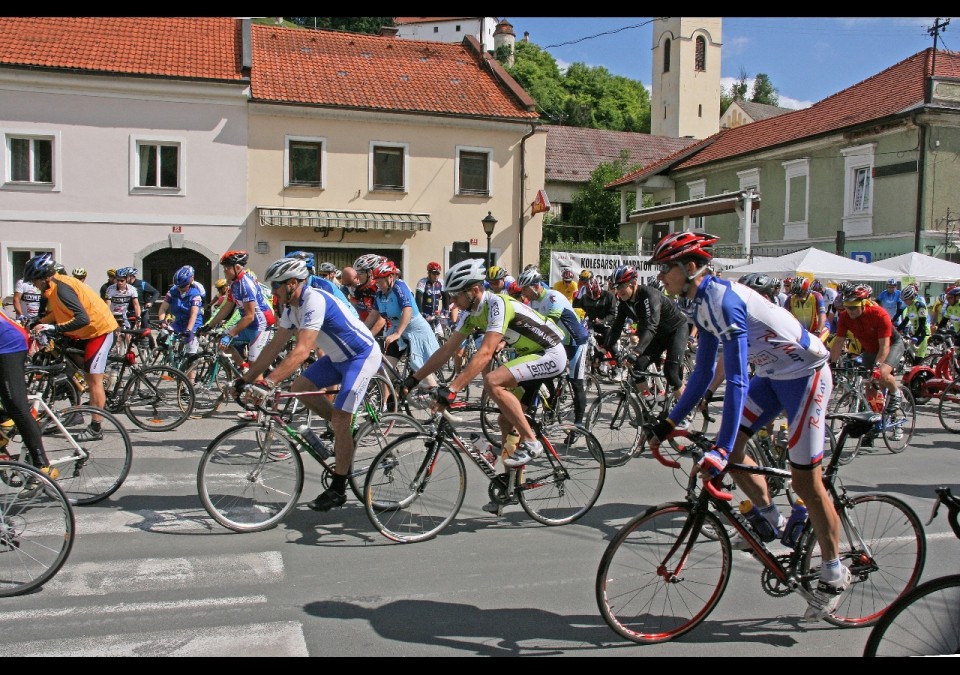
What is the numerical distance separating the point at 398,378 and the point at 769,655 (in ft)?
21.4

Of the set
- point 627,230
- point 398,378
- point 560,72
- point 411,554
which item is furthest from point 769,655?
point 560,72

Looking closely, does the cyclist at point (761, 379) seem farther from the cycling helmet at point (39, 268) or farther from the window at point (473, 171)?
the window at point (473, 171)

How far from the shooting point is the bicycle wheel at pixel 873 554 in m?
4.25

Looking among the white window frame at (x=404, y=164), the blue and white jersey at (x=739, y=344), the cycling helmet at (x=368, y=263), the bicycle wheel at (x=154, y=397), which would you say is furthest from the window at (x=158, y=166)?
the blue and white jersey at (x=739, y=344)

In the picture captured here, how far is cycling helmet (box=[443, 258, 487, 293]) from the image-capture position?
19.8 feet

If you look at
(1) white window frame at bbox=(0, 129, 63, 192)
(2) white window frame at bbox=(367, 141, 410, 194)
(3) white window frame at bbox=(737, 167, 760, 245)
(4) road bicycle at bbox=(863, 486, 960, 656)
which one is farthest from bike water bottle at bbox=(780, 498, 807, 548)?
(3) white window frame at bbox=(737, 167, 760, 245)

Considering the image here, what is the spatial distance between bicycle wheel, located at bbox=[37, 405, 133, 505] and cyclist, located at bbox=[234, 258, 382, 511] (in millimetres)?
1323

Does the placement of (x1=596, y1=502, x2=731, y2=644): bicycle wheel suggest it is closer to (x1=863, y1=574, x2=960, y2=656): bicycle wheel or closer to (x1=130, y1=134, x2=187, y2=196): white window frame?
(x1=863, y1=574, x2=960, y2=656): bicycle wheel

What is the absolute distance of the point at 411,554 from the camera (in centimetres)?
549

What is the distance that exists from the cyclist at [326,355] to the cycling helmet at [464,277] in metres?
0.87

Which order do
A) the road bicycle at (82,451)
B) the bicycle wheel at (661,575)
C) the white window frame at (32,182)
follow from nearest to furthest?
1. the bicycle wheel at (661,575)
2. the road bicycle at (82,451)
3. the white window frame at (32,182)

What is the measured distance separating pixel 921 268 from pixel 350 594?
18944 millimetres

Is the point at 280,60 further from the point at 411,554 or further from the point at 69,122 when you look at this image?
the point at 411,554

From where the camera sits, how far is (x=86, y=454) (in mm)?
6215
